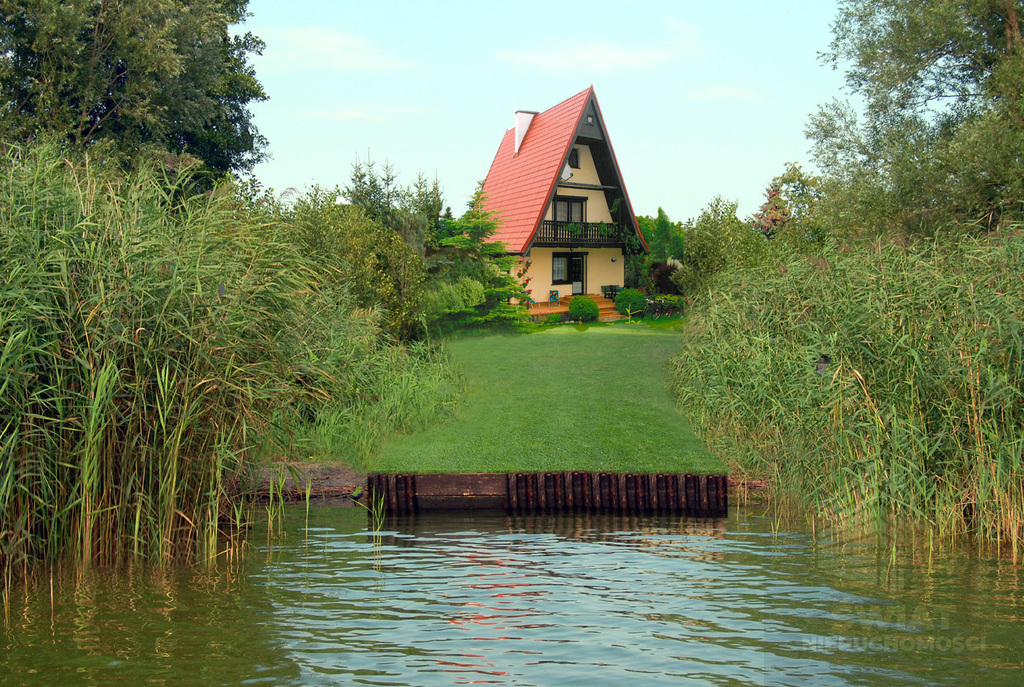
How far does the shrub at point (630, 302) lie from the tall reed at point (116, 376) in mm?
28775

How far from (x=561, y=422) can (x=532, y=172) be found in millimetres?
24484

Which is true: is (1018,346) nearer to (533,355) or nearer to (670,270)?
(533,355)

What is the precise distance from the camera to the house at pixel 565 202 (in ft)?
118

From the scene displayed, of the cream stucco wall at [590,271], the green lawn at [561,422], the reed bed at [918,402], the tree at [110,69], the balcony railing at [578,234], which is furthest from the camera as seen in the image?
the cream stucco wall at [590,271]

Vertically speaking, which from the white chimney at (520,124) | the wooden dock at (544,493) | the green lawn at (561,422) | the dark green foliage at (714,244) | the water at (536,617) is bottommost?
the water at (536,617)

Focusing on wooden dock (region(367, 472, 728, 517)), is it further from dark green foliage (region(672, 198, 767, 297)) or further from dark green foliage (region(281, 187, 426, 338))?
dark green foliage (region(672, 198, 767, 297))

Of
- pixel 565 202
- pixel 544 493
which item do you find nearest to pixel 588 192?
pixel 565 202

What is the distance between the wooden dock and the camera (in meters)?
11.7

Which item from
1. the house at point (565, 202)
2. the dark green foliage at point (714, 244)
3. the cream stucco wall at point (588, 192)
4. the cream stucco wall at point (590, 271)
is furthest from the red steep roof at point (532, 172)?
the dark green foliage at point (714, 244)

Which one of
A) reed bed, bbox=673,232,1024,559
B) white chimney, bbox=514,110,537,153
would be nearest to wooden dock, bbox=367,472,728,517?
reed bed, bbox=673,232,1024,559

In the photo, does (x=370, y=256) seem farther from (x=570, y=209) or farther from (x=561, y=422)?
(x=570, y=209)

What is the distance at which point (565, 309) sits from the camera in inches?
1444

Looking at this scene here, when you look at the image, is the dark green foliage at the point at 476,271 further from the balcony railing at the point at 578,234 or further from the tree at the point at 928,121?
the tree at the point at 928,121

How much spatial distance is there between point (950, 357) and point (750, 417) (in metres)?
4.28
